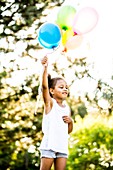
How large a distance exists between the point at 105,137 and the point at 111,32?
252cm

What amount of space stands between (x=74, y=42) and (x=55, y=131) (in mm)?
800

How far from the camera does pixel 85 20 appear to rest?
3.89 metres

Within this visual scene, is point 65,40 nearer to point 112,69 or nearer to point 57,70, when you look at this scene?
point 112,69

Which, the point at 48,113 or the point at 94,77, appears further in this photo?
the point at 94,77

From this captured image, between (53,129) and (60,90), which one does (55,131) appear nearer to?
(53,129)

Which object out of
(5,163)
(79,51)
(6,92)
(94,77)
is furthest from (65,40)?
(5,163)

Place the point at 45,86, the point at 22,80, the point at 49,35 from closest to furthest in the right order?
the point at 45,86
the point at 49,35
the point at 22,80

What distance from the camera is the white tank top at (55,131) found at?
11.4 feet

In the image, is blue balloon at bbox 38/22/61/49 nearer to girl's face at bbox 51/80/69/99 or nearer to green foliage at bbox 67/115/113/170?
girl's face at bbox 51/80/69/99

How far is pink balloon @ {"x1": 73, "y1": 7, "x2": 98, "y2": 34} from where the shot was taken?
12.8 ft

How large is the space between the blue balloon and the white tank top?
426 millimetres

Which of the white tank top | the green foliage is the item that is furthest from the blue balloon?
the green foliage

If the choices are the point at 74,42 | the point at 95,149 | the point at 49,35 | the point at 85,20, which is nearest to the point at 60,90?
the point at 49,35

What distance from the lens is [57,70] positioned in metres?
7.62
